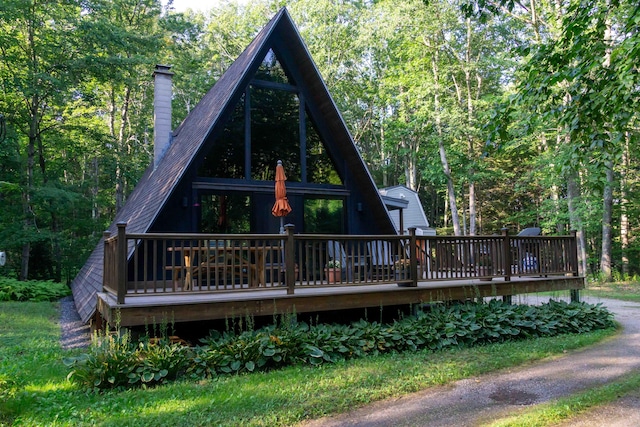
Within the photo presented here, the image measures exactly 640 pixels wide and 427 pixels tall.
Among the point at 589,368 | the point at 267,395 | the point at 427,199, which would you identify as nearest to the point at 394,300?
the point at 589,368

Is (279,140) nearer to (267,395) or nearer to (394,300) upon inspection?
(394,300)

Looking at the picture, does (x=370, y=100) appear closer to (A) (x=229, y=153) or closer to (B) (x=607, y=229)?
(B) (x=607, y=229)

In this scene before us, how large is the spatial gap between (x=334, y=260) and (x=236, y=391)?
282 cm

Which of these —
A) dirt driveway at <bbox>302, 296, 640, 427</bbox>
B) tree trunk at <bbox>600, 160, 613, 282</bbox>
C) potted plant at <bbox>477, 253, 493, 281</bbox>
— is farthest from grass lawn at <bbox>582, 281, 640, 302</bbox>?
dirt driveway at <bbox>302, 296, 640, 427</bbox>

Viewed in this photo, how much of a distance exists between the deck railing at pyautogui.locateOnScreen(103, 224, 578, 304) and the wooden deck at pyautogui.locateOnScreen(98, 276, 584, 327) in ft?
0.44

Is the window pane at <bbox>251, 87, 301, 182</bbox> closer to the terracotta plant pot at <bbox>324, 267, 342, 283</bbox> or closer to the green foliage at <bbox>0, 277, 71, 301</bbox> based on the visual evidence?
the terracotta plant pot at <bbox>324, 267, 342, 283</bbox>

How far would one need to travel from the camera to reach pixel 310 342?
5.58 meters

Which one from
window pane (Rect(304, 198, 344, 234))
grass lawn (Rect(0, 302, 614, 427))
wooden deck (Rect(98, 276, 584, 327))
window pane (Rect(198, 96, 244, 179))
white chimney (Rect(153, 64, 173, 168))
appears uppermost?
white chimney (Rect(153, 64, 173, 168))

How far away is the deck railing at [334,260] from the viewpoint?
5.88 m

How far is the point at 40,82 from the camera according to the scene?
49.0ft

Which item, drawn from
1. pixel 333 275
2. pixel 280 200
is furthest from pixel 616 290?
pixel 280 200

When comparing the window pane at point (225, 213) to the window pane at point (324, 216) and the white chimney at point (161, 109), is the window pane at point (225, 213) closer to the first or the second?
the window pane at point (324, 216)

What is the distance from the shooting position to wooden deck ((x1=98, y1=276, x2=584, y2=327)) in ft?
17.3

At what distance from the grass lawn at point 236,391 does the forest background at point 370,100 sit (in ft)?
7.41
